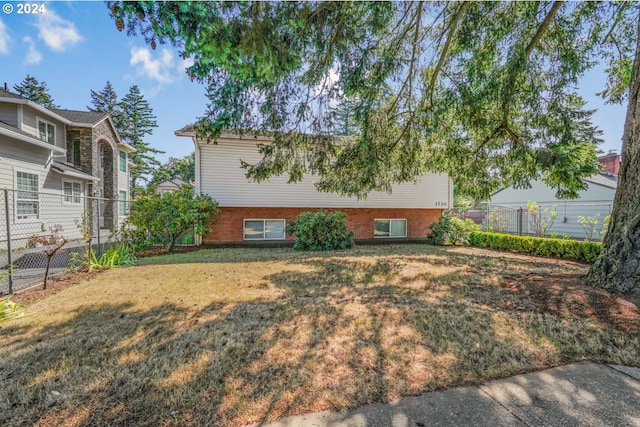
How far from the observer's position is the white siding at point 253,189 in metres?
11.6

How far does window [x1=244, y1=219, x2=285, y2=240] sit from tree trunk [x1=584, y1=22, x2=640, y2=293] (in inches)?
399

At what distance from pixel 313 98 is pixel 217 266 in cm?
476

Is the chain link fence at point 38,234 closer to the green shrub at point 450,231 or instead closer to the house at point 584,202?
the green shrub at point 450,231

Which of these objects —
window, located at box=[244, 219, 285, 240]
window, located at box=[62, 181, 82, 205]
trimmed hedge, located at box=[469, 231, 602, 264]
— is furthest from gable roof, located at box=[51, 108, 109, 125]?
trimmed hedge, located at box=[469, 231, 602, 264]

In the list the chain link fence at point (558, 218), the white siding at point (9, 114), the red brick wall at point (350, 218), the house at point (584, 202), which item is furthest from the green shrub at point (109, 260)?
the house at point (584, 202)

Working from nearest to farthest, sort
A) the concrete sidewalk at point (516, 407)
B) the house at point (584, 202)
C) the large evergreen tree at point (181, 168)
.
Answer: the concrete sidewalk at point (516, 407), the house at point (584, 202), the large evergreen tree at point (181, 168)

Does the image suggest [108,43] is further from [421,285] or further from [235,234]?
[421,285]

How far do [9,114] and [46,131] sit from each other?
205 centimetres

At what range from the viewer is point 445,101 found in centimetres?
698

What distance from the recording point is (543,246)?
32.4ft

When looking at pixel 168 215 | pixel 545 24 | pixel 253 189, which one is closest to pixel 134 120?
pixel 253 189

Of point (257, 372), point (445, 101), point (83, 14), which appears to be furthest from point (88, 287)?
point (445, 101)

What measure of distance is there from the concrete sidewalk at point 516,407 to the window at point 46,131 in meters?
17.2
